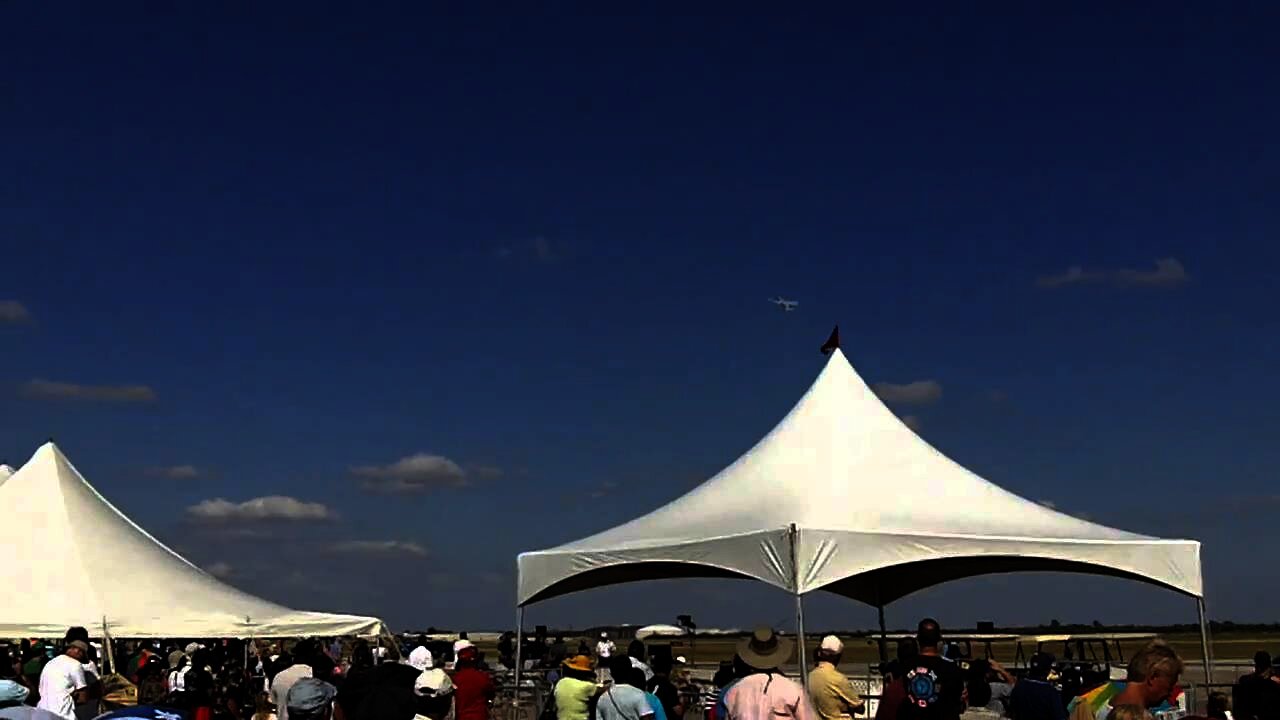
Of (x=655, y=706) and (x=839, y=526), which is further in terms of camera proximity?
(x=839, y=526)

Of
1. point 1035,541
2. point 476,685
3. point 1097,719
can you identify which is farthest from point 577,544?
point 1097,719

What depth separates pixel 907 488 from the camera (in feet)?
48.2

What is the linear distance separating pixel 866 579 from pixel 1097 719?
14.3 m

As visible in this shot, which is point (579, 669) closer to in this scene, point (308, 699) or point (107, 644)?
point (308, 699)

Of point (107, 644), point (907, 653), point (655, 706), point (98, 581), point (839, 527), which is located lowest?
point (655, 706)

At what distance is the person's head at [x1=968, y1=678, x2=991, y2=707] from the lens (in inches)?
434

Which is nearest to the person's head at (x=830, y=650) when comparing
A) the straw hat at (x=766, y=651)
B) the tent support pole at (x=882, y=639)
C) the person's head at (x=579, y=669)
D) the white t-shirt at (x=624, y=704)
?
the straw hat at (x=766, y=651)

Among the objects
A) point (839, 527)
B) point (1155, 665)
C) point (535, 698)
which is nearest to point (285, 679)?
point (839, 527)

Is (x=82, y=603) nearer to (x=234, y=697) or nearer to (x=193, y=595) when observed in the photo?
(x=193, y=595)

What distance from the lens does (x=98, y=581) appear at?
61.4 ft

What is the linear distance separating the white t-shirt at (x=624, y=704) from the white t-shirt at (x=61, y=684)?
12.5 ft

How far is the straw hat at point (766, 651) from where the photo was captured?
711 centimetres

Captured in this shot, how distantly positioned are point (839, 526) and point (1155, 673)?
8571mm

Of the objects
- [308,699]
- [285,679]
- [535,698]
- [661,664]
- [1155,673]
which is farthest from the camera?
[535,698]
